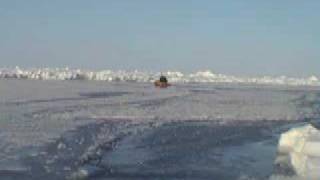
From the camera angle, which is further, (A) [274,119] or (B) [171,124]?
(A) [274,119]

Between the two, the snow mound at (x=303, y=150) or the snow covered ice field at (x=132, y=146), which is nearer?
the snow mound at (x=303, y=150)

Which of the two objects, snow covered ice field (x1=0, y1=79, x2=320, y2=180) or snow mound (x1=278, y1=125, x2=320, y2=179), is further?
snow covered ice field (x1=0, y1=79, x2=320, y2=180)

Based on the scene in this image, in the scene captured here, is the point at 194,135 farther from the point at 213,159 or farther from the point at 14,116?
the point at 14,116

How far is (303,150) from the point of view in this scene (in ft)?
45.8

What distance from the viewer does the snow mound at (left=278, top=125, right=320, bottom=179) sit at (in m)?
12.0

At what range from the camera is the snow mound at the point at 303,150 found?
39.4ft

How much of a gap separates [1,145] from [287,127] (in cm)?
1253

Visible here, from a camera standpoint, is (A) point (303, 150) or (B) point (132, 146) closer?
(A) point (303, 150)

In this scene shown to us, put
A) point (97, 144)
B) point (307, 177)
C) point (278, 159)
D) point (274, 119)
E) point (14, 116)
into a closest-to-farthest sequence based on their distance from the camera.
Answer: point (307, 177)
point (278, 159)
point (97, 144)
point (14, 116)
point (274, 119)

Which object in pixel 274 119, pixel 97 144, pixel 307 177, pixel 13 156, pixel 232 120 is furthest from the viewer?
pixel 274 119

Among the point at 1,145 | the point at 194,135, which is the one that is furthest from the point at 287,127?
the point at 1,145

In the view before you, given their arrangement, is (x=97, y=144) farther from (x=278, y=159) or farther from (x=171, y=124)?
(x=171, y=124)

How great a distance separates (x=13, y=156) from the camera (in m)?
13.4

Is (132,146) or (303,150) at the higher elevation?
(303,150)
